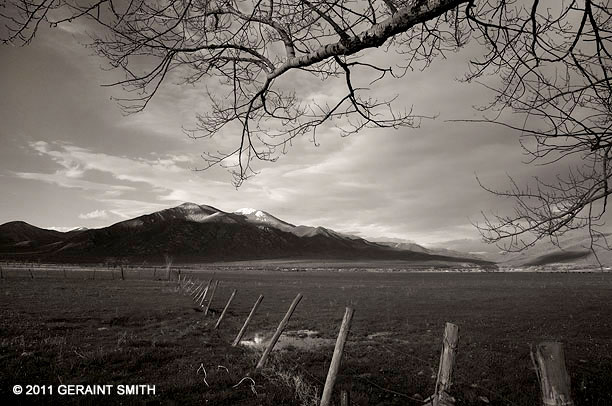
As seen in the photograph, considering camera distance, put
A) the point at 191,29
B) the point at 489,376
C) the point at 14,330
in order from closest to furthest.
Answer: the point at 191,29 < the point at 489,376 < the point at 14,330

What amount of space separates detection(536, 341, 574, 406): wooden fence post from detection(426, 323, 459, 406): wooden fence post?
4.72ft

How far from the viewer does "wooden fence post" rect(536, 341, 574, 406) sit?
302 cm

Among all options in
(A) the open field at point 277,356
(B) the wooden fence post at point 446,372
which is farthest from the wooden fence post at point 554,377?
(A) the open field at point 277,356

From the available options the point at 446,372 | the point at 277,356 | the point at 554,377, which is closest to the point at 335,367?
the point at 446,372

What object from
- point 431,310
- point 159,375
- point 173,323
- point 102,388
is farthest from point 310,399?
point 431,310

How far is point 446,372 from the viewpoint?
4.57 m

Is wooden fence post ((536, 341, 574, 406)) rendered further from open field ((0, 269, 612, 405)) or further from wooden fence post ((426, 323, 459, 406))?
open field ((0, 269, 612, 405))

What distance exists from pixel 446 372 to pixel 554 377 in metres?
1.67

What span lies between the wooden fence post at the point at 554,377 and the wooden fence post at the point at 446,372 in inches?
56.6

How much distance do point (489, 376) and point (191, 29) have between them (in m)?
11.8

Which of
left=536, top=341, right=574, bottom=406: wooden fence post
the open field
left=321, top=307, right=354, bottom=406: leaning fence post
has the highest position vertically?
left=536, top=341, right=574, bottom=406: wooden fence post

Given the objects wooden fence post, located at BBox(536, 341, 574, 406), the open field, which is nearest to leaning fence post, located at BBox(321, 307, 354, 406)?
the open field

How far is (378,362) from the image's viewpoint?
12016mm

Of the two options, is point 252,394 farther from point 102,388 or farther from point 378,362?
point 378,362
